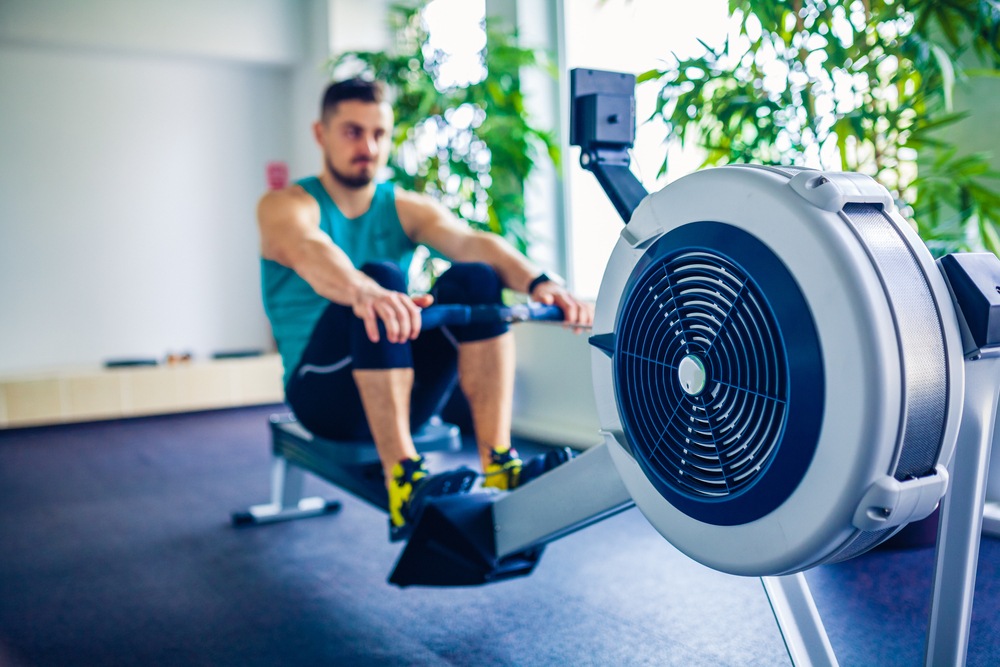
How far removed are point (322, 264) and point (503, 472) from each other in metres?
0.58

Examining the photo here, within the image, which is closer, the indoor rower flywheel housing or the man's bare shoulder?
the indoor rower flywheel housing

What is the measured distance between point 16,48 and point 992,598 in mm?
5368

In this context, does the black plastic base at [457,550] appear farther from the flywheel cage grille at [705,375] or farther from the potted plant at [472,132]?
the potted plant at [472,132]

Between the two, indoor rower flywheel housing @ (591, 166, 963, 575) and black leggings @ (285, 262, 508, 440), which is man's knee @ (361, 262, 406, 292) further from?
indoor rower flywheel housing @ (591, 166, 963, 575)

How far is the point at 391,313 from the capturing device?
153 centimetres

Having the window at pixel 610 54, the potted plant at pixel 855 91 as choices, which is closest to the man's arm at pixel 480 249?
the potted plant at pixel 855 91

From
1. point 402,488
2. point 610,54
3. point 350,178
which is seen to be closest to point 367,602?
point 402,488

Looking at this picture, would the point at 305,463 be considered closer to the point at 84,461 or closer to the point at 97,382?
the point at 84,461

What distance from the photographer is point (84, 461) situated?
3.70 m

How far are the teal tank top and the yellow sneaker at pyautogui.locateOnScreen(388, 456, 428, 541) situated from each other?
1.73 feet

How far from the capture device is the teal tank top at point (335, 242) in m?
2.17

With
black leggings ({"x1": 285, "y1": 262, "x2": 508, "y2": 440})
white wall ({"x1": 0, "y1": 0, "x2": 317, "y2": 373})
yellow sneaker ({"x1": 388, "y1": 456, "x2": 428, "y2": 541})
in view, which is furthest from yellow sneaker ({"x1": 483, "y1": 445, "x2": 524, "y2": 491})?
white wall ({"x1": 0, "y1": 0, "x2": 317, "y2": 373})

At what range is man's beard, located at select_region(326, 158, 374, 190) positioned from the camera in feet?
7.44

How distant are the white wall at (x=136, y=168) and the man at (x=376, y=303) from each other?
3.46 m
